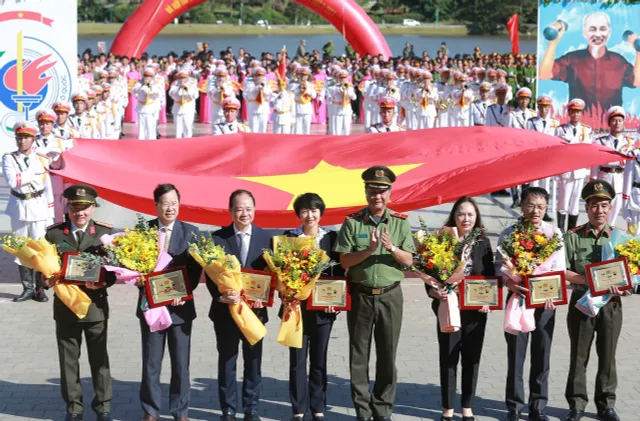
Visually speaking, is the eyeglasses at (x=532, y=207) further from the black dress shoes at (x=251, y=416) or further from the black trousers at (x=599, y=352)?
the black dress shoes at (x=251, y=416)

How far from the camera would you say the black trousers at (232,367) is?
21.4 feet

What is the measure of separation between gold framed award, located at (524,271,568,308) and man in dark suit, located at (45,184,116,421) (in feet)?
8.41

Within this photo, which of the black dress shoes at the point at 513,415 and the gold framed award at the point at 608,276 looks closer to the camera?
the gold framed award at the point at 608,276

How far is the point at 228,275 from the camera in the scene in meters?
6.20

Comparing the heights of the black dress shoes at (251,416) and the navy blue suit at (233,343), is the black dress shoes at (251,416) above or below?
below

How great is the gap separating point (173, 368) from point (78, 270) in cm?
85

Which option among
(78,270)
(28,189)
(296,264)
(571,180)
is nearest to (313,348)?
(296,264)

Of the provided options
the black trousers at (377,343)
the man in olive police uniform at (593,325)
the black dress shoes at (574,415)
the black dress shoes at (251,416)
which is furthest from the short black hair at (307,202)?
the black dress shoes at (574,415)

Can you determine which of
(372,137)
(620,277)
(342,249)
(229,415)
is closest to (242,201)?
(342,249)

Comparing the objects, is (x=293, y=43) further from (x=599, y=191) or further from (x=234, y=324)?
(x=234, y=324)

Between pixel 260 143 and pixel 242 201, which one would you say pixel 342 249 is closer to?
pixel 242 201

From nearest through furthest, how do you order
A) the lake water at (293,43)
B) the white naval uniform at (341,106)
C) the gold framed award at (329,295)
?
the gold framed award at (329,295), the white naval uniform at (341,106), the lake water at (293,43)

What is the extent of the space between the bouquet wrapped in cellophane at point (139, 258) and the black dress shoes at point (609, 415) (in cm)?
281

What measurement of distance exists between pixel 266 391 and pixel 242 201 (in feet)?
4.98
